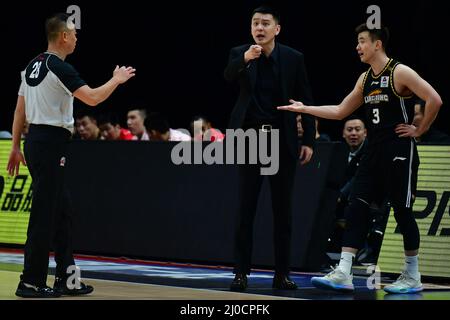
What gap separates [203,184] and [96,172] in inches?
52.9

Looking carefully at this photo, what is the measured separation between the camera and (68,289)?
21.5 ft

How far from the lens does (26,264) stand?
636 cm

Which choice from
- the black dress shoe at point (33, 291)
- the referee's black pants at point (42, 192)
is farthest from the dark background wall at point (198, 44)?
the black dress shoe at point (33, 291)

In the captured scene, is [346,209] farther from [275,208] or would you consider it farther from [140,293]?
[140,293]

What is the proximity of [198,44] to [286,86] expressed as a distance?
269 inches

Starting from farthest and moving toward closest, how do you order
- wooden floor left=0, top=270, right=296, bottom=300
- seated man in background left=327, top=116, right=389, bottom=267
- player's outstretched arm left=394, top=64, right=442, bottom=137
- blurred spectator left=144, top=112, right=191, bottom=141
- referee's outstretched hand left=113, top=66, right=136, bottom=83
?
blurred spectator left=144, top=112, right=191, bottom=141 → seated man in background left=327, top=116, right=389, bottom=267 → player's outstretched arm left=394, top=64, right=442, bottom=137 → wooden floor left=0, top=270, right=296, bottom=300 → referee's outstretched hand left=113, top=66, right=136, bottom=83

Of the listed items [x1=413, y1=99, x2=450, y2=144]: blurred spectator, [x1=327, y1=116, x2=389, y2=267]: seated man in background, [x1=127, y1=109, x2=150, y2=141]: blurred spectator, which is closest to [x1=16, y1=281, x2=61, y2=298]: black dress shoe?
[x1=327, y1=116, x2=389, y2=267]: seated man in background

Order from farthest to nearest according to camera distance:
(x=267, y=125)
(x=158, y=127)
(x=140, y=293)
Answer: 1. (x=158, y=127)
2. (x=267, y=125)
3. (x=140, y=293)

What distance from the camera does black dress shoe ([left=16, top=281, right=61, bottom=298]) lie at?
6266 mm

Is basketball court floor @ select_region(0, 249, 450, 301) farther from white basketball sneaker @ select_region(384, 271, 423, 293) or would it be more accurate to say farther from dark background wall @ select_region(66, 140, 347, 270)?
dark background wall @ select_region(66, 140, 347, 270)

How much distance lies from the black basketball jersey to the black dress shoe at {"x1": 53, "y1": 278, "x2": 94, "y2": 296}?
2.39m

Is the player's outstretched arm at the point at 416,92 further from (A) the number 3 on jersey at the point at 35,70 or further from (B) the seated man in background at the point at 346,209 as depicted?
(A) the number 3 on jersey at the point at 35,70

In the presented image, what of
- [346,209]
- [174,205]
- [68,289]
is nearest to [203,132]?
[174,205]

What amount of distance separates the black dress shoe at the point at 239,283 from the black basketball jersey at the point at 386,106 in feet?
4.66
